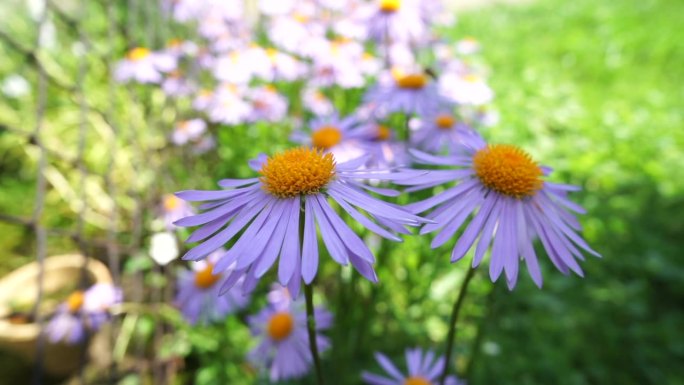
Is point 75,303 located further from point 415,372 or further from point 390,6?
point 390,6

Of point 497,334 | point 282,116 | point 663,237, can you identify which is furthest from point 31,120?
point 663,237

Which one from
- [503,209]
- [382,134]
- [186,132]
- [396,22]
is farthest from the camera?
[186,132]

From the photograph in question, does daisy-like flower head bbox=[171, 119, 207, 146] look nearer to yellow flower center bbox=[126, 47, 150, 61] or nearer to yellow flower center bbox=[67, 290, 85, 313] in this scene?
yellow flower center bbox=[126, 47, 150, 61]

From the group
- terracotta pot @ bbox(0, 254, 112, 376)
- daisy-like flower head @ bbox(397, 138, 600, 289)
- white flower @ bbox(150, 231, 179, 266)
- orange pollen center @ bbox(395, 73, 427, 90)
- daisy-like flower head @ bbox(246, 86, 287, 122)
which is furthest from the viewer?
daisy-like flower head @ bbox(246, 86, 287, 122)

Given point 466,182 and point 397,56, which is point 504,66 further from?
point 466,182

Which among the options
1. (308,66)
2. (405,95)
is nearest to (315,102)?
(308,66)

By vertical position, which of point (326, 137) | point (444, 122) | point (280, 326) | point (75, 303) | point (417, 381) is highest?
point (444, 122)

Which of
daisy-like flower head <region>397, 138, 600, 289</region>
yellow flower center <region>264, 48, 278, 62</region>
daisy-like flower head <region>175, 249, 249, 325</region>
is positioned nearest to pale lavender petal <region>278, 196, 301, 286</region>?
daisy-like flower head <region>397, 138, 600, 289</region>

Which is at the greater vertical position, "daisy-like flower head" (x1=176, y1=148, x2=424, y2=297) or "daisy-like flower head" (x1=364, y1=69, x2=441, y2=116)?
"daisy-like flower head" (x1=364, y1=69, x2=441, y2=116)
